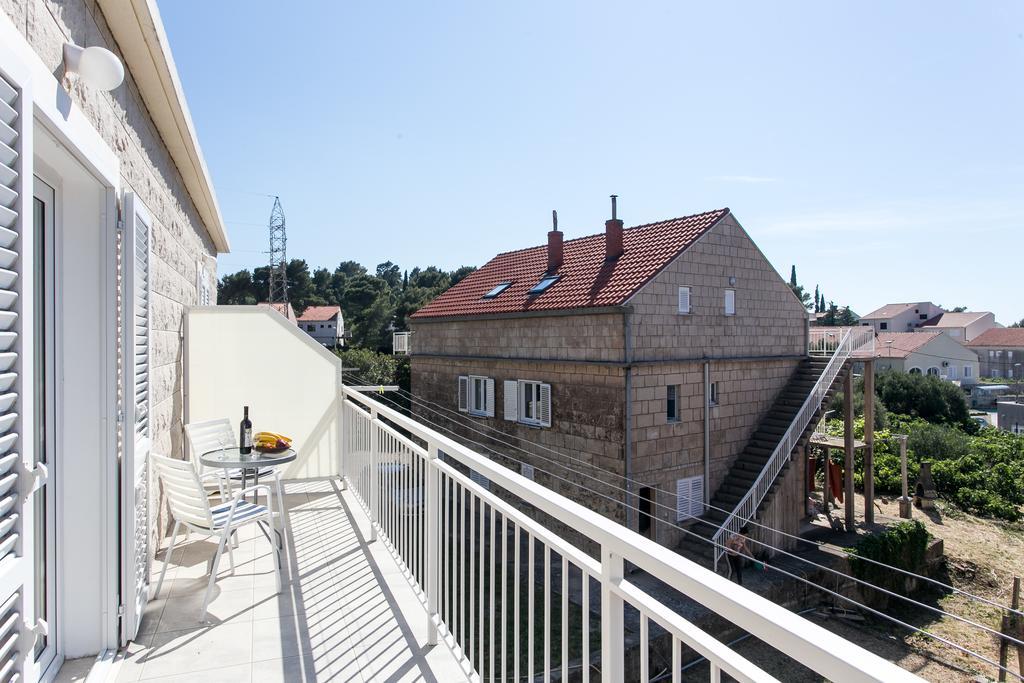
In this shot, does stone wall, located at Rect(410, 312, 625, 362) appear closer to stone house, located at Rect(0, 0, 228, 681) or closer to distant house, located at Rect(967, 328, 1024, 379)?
stone house, located at Rect(0, 0, 228, 681)

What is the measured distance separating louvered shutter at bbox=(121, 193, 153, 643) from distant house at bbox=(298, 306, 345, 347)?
4766 cm

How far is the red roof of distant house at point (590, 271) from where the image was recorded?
1347 centimetres

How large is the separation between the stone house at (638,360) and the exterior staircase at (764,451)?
248 mm

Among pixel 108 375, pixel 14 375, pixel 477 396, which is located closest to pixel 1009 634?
pixel 477 396

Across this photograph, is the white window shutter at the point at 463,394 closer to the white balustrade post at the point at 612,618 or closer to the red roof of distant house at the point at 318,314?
the white balustrade post at the point at 612,618

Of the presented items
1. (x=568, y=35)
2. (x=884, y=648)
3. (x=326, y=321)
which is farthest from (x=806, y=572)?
(x=326, y=321)

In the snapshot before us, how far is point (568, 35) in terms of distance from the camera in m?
13.0

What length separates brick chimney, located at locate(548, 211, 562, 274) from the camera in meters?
16.6

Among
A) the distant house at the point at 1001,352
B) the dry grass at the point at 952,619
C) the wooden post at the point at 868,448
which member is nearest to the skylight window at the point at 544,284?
the wooden post at the point at 868,448

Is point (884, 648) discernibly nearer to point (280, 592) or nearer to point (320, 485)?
point (320, 485)

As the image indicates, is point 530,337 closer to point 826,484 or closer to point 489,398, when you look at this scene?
point 489,398

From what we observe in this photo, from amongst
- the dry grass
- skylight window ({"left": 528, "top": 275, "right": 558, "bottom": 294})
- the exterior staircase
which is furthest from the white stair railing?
skylight window ({"left": 528, "top": 275, "right": 558, "bottom": 294})

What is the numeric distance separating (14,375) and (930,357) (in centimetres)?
4885

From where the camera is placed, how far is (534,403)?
1484 cm
